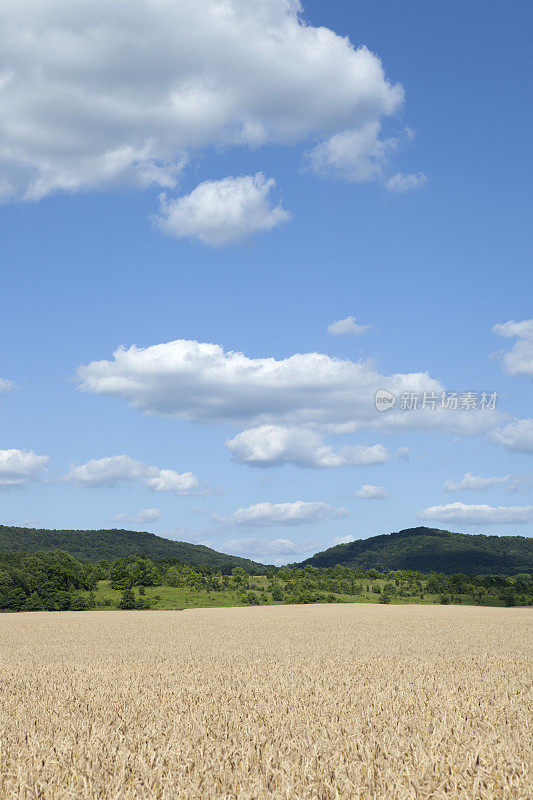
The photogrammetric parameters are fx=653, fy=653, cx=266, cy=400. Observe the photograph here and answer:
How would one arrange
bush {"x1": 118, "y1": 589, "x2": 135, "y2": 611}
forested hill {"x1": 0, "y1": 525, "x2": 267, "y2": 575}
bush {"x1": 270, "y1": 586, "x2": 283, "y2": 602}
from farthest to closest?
forested hill {"x1": 0, "y1": 525, "x2": 267, "y2": 575}, bush {"x1": 270, "y1": 586, "x2": 283, "y2": 602}, bush {"x1": 118, "y1": 589, "x2": 135, "y2": 611}

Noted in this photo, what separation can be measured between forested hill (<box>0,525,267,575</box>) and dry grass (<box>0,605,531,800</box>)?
143280 millimetres

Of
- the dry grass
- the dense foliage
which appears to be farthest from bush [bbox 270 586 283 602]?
the dry grass

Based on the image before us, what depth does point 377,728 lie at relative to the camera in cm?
1180

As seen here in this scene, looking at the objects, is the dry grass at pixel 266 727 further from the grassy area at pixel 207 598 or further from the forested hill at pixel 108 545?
the forested hill at pixel 108 545

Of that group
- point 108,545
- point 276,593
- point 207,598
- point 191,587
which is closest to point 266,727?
point 207,598

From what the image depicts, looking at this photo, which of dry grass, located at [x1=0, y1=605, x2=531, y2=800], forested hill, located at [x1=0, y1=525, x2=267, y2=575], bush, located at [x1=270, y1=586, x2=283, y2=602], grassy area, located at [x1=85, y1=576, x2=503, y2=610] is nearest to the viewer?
dry grass, located at [x1=0, y1=605, x2=531, y2=800]

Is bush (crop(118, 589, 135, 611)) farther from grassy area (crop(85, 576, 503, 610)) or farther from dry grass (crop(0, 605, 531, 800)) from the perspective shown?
dry grass (crop(0, 605, 531, 800))

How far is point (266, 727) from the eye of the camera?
11.7 metres

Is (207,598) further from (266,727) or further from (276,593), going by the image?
(266,727)

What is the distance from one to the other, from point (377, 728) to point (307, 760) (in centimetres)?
302

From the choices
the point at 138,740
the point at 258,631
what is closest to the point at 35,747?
the point at 138,740

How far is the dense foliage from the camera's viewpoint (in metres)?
84.1

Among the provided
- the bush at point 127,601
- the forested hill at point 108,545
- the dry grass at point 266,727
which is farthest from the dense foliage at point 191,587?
the dry grass at point 266,727

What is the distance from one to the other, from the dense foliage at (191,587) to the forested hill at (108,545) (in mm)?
53942
